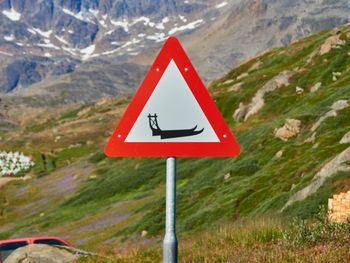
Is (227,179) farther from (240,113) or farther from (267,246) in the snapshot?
(267,246)

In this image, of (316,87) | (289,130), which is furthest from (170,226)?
(316,87)

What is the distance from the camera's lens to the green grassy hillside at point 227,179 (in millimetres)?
44438

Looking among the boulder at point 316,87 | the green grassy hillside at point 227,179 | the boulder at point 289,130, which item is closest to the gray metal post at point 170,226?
the green grassy hillside at point 227,179

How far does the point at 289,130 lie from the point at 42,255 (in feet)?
187

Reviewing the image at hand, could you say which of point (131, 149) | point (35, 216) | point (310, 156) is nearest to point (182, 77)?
point (131, 149)

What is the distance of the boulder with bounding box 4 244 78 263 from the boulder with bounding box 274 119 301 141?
55.4m

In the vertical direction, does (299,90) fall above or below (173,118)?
above

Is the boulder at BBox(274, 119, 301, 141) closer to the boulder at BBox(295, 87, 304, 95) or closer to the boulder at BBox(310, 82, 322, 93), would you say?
the boulder at BBox(310, 82, 322, 93)

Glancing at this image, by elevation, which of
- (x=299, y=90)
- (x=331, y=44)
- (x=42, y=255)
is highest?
(x=331, y=44)

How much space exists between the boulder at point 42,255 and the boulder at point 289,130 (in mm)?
55412

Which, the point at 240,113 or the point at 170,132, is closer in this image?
the point at 170,132

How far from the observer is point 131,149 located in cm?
828

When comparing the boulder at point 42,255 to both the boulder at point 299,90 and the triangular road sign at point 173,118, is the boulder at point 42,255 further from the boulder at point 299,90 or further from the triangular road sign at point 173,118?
the boulder at point 299,90

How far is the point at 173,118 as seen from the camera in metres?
8.21
